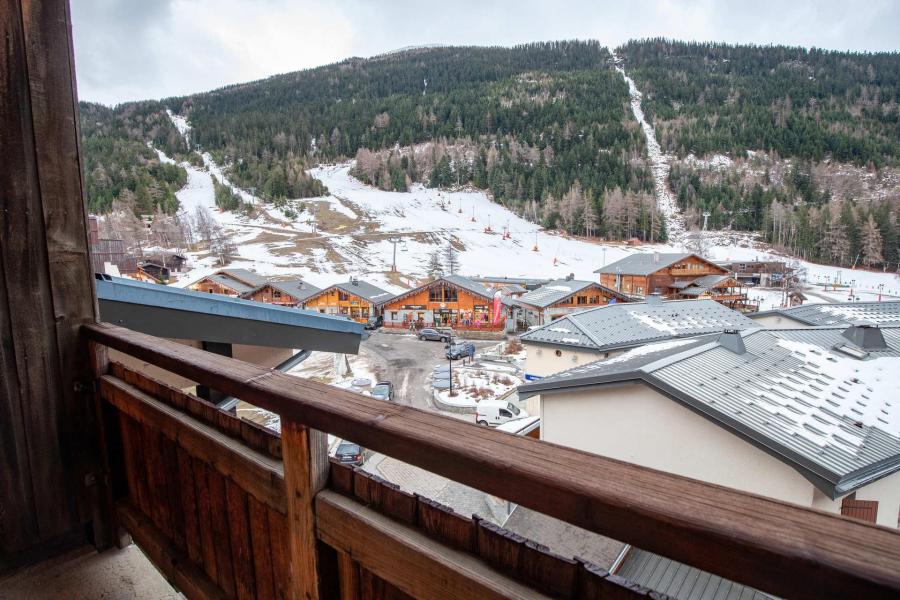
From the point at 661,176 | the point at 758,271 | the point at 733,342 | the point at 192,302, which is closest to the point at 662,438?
the point at 733,342

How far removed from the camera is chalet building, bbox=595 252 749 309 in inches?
1276

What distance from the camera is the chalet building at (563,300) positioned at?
27.2m

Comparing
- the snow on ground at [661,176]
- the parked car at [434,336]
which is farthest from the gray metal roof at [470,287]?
the snow on ground at [661,176]

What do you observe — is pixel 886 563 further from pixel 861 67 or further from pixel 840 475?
pixel 861 67

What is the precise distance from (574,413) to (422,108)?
5179 inches

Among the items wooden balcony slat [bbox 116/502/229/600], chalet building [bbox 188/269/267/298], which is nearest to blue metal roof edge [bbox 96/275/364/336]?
wooden balcony slat [bbox 116/502/229/600]

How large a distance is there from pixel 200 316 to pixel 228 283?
30.9m

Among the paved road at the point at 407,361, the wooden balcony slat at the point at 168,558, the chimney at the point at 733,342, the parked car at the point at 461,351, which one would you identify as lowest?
the paved road at the point at 407,361

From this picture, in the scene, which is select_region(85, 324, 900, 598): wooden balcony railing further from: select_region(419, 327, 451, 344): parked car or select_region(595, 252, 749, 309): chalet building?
select_region(595, 252, 749, 309): chalet building

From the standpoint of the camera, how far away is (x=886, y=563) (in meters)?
0.37

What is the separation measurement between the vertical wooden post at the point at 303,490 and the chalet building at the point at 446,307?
27745 mm

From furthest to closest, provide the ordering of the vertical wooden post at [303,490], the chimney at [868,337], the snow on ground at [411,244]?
1. the snow on ground at [411,244]
2. the chimney at [868,337]
3. the vertical wooden post at [303,490]

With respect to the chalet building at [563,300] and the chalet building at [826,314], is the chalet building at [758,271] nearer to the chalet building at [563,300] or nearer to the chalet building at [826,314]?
the chalet building at [563,300]

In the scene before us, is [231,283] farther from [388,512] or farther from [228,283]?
[388,512]
